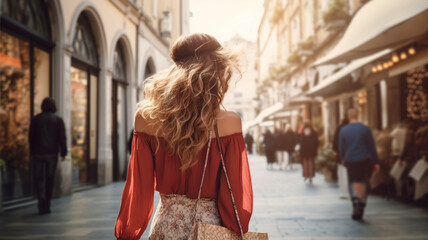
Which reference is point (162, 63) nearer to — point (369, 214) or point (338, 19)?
point (338, 19)

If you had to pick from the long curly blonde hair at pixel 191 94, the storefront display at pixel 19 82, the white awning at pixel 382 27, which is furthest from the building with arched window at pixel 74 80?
the long curly blonde hair at pixel 191 94

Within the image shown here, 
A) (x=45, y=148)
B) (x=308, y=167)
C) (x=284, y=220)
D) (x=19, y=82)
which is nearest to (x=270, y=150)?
(x=308, y=167)

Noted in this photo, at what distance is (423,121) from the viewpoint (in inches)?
406

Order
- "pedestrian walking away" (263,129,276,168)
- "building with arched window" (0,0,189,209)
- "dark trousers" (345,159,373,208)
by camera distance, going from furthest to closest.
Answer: "pedestrian walking away" (263,129,276,168), "building with arched window" (0,0,189,209), "dark trousers" (345,159,373,208)

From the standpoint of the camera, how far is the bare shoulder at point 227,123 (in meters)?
2.15

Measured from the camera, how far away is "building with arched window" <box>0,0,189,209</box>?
8.59 m

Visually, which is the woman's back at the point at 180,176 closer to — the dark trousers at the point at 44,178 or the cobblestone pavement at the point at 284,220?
the cobblestone pavement at the point at 284,220

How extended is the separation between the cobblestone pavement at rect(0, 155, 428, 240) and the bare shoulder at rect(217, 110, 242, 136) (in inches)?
150

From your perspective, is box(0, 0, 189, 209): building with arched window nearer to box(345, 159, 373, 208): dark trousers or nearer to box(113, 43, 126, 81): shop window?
box(113, 43, 126, 81): shop window

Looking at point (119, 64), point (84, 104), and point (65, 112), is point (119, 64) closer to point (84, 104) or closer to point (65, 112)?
point (84, 104)

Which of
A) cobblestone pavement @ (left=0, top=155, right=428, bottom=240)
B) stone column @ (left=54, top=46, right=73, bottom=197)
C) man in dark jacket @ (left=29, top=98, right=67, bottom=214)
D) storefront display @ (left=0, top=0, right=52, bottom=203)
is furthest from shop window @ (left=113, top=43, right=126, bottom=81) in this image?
man in dark jacket @ (left=29, top=98, right=67, bottom=214)

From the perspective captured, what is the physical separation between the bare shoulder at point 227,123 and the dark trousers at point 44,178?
6.14 metres

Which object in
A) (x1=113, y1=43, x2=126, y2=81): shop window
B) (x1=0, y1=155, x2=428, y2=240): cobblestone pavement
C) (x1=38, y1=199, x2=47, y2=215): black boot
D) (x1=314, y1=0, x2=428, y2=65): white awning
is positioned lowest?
(x1=0, y1=155, x2=428, y2=240): cobblestone pavement

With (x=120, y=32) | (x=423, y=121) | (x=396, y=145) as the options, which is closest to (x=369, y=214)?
(x=396, y=145)
